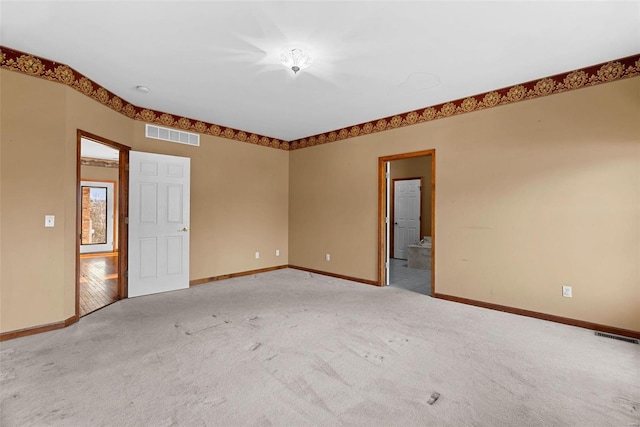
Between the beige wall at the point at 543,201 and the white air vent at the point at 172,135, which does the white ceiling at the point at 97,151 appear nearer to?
the white air vent at the point at 172,135

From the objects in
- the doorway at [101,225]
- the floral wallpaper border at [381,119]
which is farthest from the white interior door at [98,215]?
the floral wallpaper border at [381,119]

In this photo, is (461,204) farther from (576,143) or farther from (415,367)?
(415,367)

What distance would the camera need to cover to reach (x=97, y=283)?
16.3ft

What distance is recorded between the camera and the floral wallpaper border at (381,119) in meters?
2.88

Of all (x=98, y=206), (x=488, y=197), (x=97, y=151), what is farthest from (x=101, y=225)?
(x=488, y=197)

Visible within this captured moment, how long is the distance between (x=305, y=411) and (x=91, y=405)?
132cm

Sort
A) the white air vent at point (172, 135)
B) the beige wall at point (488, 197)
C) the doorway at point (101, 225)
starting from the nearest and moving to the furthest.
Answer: the beige wall at point (488, 197)
the doorway at point (101, 225)
the white air vent at point (172, 135)

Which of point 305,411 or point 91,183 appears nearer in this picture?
point 305,411

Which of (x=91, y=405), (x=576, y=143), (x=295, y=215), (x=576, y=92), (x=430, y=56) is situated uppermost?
(x=430, y=56)

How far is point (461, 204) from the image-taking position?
13.1ft

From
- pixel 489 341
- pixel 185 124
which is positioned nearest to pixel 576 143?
pixel 489 341

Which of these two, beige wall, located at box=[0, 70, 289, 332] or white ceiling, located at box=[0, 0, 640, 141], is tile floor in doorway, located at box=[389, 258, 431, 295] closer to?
white ceiling, located at box=[0, 0, 640, 141]

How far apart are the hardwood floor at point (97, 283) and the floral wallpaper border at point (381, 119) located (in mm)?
2488

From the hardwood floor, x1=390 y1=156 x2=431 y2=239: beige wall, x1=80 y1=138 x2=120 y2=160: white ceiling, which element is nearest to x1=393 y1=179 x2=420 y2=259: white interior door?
x1=390 y1=156 x2=431 y2=239: beige wall
